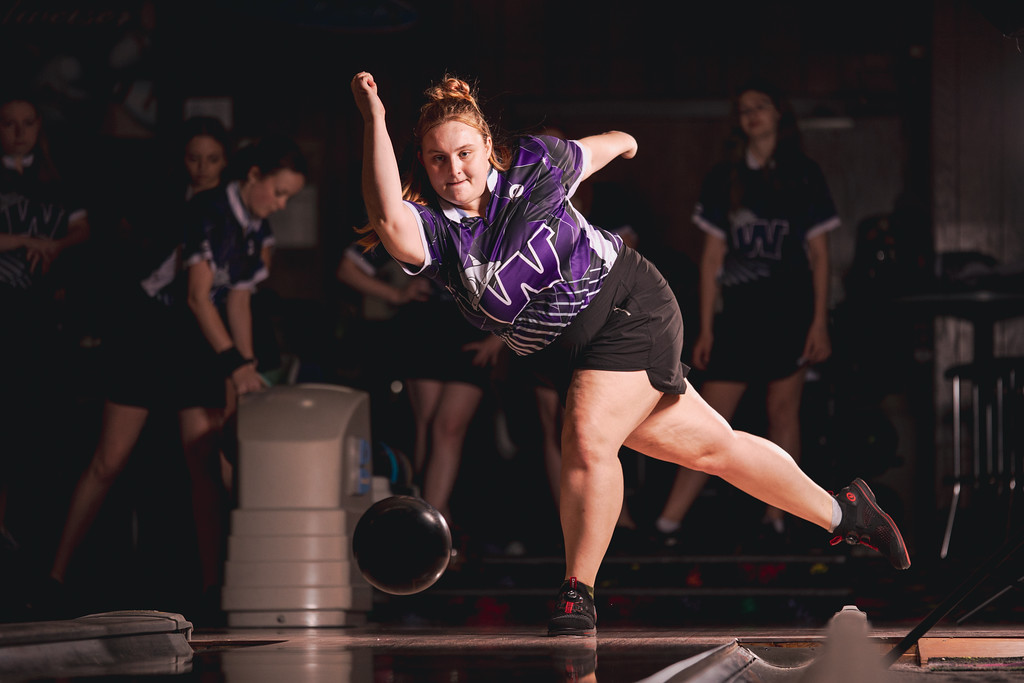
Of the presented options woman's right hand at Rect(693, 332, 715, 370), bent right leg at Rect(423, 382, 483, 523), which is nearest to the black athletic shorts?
bent right leg at Rect(423, 382, 483, 523)

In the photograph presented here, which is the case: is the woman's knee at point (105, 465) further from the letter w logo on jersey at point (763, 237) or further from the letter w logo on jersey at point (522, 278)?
the letter w logo on jersey at point (763, 237)

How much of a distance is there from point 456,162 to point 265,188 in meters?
1.97

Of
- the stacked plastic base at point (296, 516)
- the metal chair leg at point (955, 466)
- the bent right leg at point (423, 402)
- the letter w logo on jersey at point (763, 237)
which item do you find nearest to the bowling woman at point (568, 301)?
the stacked plastic base at point (296, 516)

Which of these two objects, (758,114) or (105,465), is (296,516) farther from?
(758,114)

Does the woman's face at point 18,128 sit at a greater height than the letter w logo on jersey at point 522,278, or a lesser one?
greater

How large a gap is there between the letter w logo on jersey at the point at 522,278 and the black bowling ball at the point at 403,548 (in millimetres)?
483

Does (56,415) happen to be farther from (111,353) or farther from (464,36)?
(464,36)

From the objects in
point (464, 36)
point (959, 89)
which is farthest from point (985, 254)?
point (464, 36)

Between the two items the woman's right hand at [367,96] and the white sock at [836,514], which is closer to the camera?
the woman's right hand at [367,96]

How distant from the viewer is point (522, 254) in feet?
9.09

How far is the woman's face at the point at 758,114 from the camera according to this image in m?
5.01

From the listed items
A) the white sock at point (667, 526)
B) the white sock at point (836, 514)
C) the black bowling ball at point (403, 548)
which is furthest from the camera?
the white sock at point (667, 526)

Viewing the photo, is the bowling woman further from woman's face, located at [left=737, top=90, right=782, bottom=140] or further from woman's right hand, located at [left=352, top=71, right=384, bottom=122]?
woman's face, located at [left=737, top=90, right=782, bottom=140]

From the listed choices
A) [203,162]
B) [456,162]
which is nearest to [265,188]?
[203,162]
